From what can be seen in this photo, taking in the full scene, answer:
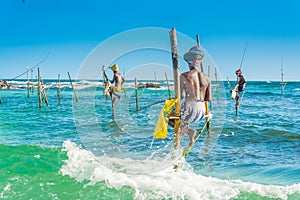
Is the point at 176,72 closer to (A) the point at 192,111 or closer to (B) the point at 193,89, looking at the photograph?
(B) the point at 193,89

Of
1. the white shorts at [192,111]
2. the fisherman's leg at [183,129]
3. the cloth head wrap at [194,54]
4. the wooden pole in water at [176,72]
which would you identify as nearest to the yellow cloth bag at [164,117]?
the wooden pole in water at [176,72]

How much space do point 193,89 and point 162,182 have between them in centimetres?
158

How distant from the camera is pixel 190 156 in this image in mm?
7602

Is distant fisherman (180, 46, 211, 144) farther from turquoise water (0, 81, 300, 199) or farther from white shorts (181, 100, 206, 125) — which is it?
turquoise water (0, 81, 300, 199)

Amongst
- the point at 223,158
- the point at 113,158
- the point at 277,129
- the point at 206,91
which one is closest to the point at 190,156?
the point at 223,158

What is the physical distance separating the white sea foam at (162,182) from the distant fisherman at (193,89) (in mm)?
987

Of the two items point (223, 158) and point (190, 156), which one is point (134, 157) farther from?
point (223, 158)

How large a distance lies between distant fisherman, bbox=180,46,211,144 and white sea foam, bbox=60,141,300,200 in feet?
3.24

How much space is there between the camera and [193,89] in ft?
17.0

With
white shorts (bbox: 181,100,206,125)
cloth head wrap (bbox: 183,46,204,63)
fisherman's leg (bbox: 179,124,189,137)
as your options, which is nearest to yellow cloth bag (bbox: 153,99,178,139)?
white shorts (bbox: 181,100,206,125)

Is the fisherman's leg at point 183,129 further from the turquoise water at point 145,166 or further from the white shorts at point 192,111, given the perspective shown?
the turquoise water at point 145,166

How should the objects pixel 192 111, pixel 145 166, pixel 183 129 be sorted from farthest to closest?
pixel 145 166 < pixel 183 129 < pixel 192 111

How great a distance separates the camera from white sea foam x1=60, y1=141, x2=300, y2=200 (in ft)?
15.8

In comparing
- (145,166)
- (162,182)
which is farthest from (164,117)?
(145,166)
